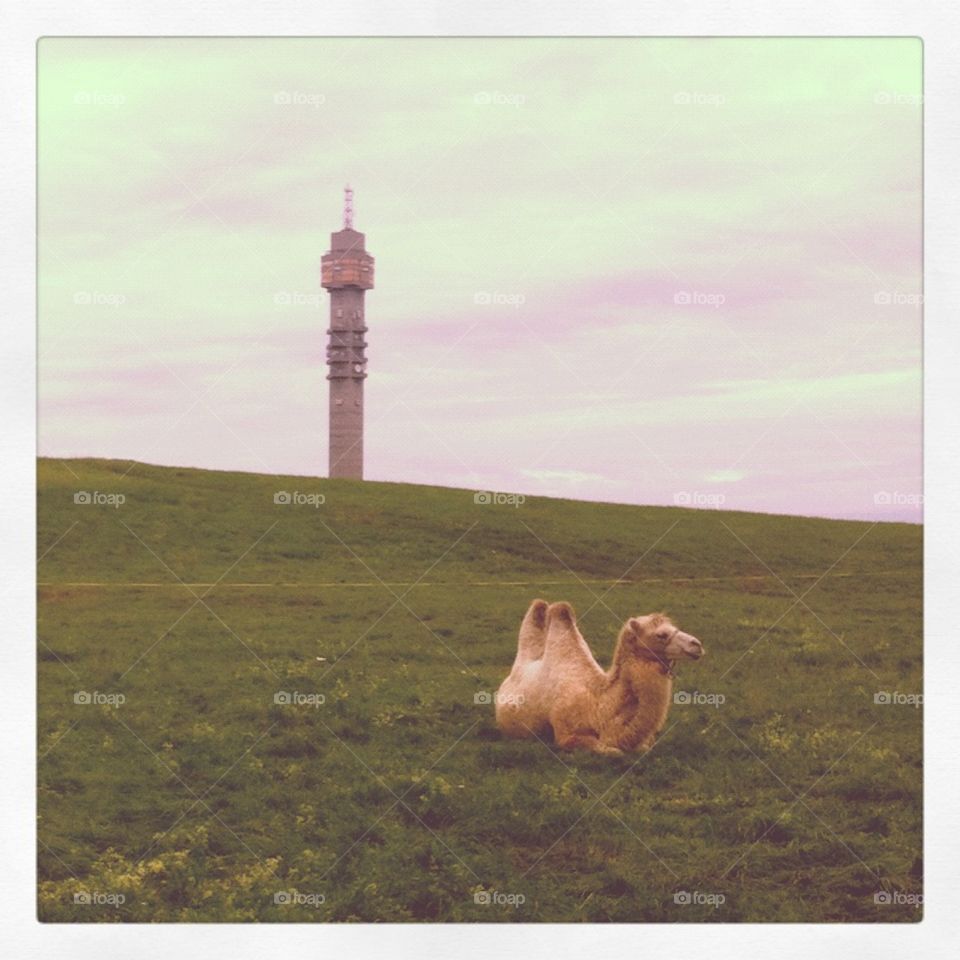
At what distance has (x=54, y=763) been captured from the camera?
589 inches

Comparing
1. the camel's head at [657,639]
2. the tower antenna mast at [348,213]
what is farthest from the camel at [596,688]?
the tower antenna mast at [348,213]

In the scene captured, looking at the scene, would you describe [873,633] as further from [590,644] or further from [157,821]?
[157,821]

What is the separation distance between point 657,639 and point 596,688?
45.9 inches

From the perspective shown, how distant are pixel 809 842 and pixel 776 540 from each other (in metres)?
32.7

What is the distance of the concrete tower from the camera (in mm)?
47219

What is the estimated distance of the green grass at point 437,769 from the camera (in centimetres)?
1172

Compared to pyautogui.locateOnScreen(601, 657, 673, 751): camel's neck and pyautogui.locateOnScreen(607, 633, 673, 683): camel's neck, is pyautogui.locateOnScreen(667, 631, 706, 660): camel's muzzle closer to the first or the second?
pyautogui.locateOnScreen(607, 633, 673, 683): camel's neck

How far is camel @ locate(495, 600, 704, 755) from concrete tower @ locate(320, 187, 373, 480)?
2430cm

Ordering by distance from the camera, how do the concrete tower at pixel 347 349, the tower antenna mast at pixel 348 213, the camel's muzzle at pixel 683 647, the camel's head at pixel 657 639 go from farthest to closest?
1. the concrete tower at pixel 347 349
2. the tower antenna mast at pixel 348 213
3. the camel's head at pixel 657 639
4. the camel's muzzle at pixel 683 647

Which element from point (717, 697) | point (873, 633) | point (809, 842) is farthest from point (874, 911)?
point (873, 633)

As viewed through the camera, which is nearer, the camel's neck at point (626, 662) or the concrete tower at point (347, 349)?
the camel's neck at point (626, 662)

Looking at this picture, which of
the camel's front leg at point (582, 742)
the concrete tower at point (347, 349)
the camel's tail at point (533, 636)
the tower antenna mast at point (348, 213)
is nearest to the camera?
the camel's front leg at point (582, 742)

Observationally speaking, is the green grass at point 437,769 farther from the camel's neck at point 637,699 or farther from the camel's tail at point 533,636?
the camel's tail at point 533,636

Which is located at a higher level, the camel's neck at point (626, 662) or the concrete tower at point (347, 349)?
the concrete tower at point (347, 349)
